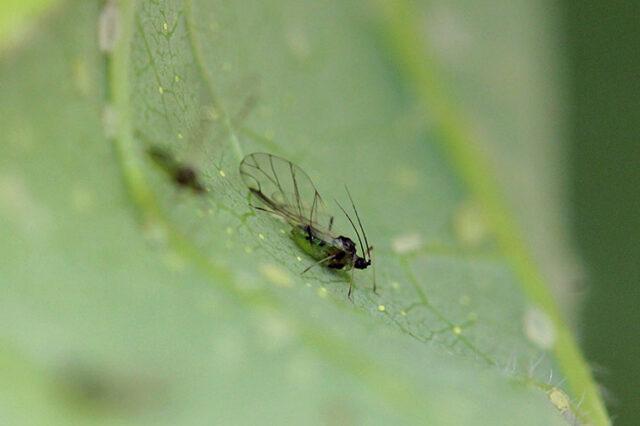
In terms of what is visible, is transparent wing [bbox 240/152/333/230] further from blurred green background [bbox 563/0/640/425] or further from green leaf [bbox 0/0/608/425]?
blurred green background [bbox 563/0/640/425]

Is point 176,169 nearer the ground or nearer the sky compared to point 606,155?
nearer the ground

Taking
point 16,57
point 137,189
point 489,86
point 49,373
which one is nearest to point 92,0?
point 16,57

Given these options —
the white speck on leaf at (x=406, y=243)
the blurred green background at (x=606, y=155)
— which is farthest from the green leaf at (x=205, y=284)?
the blurred green background at (x=606, y=155)

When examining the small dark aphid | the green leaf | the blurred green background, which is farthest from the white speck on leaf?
the blurred green background

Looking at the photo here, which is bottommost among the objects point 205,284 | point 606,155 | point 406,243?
point 205,284

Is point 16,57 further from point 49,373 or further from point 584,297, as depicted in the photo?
point 584,297

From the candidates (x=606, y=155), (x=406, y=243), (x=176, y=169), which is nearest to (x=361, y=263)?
(x=406, y=243)

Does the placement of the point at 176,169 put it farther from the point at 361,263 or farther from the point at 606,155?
the point at 606,155
